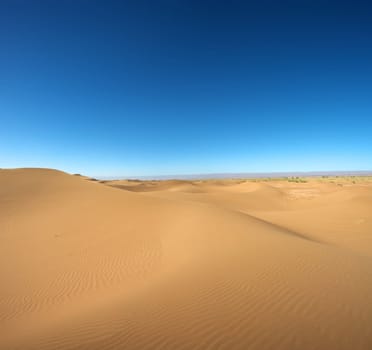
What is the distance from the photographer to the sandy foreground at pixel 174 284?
10.0ft

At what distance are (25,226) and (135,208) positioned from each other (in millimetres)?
5135

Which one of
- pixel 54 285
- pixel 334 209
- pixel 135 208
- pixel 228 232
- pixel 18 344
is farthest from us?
pixel 334 209

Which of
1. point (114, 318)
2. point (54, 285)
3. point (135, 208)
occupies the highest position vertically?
point (135, 208)

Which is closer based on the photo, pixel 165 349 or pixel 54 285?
pixel 165 349

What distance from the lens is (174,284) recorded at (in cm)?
471

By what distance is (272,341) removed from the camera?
2.85m

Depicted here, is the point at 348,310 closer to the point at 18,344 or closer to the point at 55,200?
the point at 18,344

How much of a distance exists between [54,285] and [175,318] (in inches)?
160

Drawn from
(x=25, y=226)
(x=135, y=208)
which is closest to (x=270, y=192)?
(x=135, y=208)

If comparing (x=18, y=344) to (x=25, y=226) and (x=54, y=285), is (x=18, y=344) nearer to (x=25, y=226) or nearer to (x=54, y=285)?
(x=54, y=285)

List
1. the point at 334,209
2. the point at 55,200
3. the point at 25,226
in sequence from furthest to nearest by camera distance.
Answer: the point at 334,209 < the point at 55,200 < the point at 25,226

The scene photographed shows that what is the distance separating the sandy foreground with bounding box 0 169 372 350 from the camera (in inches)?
120

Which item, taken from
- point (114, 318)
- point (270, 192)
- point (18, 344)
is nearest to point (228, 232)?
point (114, 318)

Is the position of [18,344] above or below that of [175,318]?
below
